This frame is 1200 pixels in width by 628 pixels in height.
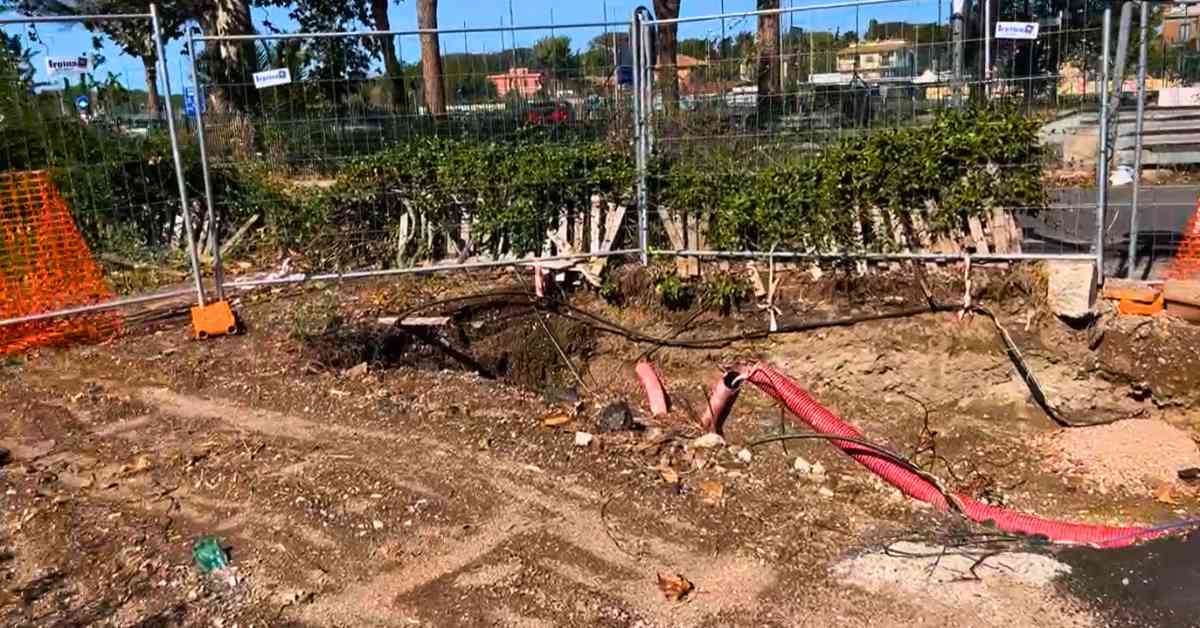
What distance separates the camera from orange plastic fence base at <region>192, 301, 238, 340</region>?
7.51 metres

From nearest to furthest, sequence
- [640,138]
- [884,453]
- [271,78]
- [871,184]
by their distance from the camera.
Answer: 1. [884,453]
2. [871,184]
3. [271,78]
4. [640,138]

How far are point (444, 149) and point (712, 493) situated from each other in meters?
5.06

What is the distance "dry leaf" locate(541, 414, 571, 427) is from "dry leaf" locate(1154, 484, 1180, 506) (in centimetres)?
394

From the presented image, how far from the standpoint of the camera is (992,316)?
288 inches

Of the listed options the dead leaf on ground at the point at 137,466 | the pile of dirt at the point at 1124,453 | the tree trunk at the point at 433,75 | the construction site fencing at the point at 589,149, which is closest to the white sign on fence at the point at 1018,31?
the construction site fencing at the point at 589,149

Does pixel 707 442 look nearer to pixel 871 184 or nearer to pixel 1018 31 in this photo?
pixel 871 184

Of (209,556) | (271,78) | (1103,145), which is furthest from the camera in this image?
(271,78)

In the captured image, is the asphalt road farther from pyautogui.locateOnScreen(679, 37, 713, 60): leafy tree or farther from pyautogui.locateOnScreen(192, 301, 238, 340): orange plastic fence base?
pyautogui.locateOnScreen(192, 301, 238, 340): orange plastic fence base

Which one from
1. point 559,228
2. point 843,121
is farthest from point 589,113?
point 843,121

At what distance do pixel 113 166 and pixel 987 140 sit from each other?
8.46m

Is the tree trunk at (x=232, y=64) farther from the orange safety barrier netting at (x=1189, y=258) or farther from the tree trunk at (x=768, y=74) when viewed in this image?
the orange safety barrier netting at (x=1189, y=258)

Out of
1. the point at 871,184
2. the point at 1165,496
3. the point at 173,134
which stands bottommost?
the point at 1165,496

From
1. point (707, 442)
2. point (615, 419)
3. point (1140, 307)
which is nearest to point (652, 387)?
point (615, 419)

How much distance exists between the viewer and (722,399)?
6824mm
